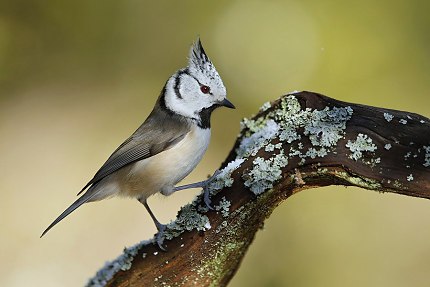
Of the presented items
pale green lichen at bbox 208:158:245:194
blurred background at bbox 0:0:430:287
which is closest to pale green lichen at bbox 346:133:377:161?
pale green lichen at bbox 208:158:245:194

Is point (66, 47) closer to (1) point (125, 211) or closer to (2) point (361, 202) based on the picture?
(1) point (125, 211)

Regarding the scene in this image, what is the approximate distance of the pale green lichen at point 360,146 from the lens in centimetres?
204

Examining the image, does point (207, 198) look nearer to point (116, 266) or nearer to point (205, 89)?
point (116, 266)

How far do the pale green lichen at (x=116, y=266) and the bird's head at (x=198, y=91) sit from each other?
66cm

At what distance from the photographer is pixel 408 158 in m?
2.02

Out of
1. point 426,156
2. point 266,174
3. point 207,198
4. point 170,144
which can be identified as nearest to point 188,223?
point 207,198

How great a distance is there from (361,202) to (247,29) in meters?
1.76

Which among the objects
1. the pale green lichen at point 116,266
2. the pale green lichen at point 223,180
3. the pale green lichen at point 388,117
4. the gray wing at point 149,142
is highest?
the gray wing at point 149,142

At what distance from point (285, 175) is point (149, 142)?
2.56ft

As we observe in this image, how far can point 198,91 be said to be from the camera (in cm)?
267

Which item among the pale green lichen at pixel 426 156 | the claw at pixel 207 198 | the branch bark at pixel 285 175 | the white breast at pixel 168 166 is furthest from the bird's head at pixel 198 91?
the pale green lichen at pixel 426 156

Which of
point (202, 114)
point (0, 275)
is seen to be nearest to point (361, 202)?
point (202, 114)

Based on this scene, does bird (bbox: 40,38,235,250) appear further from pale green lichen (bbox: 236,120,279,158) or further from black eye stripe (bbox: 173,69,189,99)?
pale green lichen (bbox: 236,120,279,158)

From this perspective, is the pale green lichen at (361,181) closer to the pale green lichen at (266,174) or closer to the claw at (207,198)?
the pale green lichen at (266,174)
